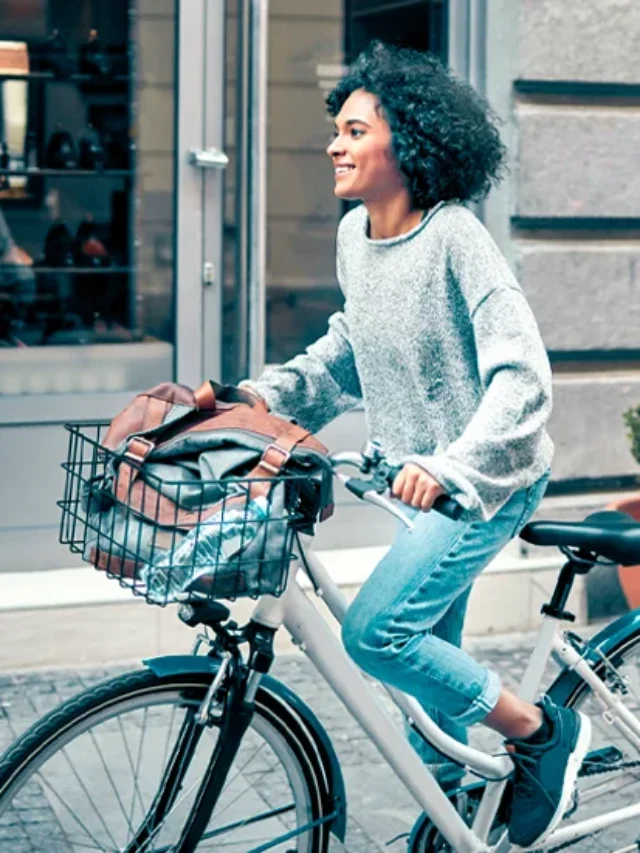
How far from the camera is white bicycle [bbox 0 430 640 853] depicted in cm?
304

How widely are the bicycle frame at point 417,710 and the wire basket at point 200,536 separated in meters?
0.20

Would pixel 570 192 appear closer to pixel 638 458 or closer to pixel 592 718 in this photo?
pixel 638 458

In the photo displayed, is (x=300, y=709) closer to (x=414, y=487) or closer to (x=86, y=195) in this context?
(x=414, y=487)

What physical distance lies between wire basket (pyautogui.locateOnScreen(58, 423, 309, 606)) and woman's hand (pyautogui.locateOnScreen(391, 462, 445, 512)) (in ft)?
0.54

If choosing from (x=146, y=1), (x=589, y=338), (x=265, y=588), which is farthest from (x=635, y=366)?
(x=265, y=588)

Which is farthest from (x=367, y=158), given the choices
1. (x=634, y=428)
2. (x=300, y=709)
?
(x=634, y=428)

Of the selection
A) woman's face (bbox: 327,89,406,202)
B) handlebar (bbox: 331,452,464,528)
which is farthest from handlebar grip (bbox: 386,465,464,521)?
woman's face (bbox: 327,89,406,202)

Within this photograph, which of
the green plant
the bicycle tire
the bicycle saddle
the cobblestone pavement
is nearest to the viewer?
the bicycle saddle

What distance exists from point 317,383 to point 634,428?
2.86m

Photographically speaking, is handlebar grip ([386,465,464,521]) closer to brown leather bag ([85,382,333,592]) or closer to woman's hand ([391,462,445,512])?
woman's hand ([391,462,445,512])

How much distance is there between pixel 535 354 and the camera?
3.11m

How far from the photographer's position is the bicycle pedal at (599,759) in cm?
358

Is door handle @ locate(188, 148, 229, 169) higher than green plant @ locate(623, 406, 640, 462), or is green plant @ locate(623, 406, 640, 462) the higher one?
door handle @ locate(188, 148, 229, 169)

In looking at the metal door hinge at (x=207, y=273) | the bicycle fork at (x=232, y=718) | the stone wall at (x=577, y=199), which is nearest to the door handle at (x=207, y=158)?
the metal door hinge at (x=207, y=273)
